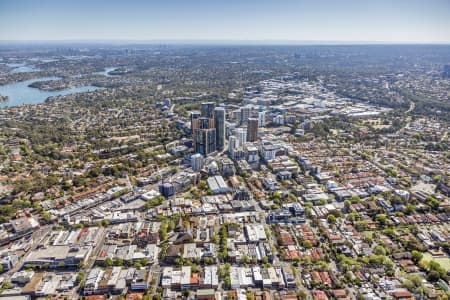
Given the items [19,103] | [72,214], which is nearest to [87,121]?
[19,103]

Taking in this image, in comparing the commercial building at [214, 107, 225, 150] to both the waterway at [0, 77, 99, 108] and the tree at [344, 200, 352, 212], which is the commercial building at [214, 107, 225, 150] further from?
the waterway at [0, 77, 99, 108]

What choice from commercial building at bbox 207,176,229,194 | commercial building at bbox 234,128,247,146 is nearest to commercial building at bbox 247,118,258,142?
commercial building at bbox 234,128,247,146

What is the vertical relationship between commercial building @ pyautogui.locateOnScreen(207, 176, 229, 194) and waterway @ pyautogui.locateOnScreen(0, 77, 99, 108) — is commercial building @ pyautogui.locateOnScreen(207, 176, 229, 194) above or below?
below

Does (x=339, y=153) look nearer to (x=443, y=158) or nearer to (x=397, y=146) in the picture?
(x=397, y=146)

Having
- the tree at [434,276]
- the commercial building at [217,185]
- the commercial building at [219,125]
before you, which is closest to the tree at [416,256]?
the tree at [434,276]

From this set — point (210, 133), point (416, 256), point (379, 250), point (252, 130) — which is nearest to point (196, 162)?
point (210, 133)

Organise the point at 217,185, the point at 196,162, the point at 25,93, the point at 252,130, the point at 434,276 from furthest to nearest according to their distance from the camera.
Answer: the point at 25,93 → the point at 252,130 → the point at 196,162 → the point at 217,185 → the point at 434,276

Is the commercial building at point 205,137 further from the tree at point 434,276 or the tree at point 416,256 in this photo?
the tree at point 434,276

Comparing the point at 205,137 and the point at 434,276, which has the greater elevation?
the point at 205,137

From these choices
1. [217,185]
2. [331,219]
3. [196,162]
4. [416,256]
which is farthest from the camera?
[196,162]

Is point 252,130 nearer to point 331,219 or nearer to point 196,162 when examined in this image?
point 196,162

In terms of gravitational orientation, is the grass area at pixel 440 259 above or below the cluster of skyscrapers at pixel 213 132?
below

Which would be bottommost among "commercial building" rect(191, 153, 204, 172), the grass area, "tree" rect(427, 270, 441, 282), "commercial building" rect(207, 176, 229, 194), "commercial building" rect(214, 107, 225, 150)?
the grass area
